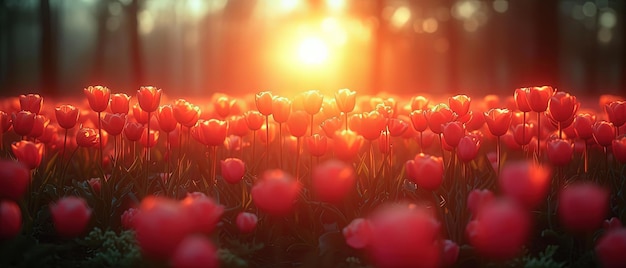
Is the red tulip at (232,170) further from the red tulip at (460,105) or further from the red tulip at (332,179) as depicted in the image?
the red tulip at (460,105)

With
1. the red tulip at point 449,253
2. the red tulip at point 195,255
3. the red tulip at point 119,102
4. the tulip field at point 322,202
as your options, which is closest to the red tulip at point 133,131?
the tulip field at point 322,202

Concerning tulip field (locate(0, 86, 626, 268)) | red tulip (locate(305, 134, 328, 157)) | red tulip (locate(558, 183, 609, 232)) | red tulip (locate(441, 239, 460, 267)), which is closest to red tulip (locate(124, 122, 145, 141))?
tulip field (locate(0, 86, 626, 268))

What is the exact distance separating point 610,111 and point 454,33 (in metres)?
22.0

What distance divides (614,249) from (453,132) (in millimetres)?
1224

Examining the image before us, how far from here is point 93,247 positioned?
2973 millimetres

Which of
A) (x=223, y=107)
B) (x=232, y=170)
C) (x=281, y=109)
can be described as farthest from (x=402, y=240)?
(x=223, y=107)

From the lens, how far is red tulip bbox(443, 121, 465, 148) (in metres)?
3.25

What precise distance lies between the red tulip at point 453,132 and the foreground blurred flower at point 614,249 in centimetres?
116

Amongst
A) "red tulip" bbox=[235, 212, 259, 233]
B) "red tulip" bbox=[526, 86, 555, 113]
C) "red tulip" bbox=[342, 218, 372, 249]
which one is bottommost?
"red tulip" bbox=[235, 212, 259, 233]

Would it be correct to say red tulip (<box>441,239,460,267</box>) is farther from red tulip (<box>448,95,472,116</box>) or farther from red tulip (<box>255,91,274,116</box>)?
red tulip (<box>255,91,274,116</box>)

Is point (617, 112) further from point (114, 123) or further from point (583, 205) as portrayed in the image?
point (114, 123)

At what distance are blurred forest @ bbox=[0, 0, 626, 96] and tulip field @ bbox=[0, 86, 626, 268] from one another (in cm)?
933

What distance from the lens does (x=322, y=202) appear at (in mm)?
3176

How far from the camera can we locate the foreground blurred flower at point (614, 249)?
84.0 inches
